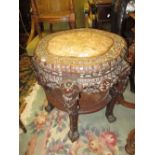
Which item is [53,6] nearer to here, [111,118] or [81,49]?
[81,49]

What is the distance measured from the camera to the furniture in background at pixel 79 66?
1350 millimetres

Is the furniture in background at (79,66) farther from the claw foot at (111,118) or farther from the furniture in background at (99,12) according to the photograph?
the furniture in background at (99,12)

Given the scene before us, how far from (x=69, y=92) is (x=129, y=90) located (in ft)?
2.83

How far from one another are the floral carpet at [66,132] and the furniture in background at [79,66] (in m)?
0.09

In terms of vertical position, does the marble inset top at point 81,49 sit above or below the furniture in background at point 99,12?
below

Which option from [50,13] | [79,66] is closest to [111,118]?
[79,66]

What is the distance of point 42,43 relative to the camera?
1.60 meters

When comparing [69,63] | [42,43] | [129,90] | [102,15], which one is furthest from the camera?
[102,15]

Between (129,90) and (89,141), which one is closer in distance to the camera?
Answer: (89,141)

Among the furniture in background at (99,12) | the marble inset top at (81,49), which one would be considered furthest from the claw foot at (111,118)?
the furniture in background at (99,12)
